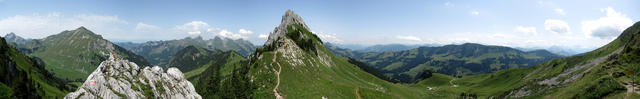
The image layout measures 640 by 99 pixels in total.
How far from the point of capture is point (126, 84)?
65.6 m

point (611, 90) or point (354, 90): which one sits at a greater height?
point (611, 90)

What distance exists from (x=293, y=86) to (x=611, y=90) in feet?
279

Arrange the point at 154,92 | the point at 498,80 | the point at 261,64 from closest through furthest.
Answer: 1. the point at 154,92
2. the point at 261,64
3. the point at 498,80

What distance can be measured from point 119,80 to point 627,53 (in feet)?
553

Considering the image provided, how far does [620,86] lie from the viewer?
58.8 metres

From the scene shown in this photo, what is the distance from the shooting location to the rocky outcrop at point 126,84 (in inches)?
2285

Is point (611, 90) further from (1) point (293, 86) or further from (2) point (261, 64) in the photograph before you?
(2) point (261, 64)

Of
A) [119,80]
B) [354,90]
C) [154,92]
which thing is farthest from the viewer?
[354,90]

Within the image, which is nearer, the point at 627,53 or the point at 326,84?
the point at 627,53

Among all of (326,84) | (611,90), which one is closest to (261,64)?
(326,84)

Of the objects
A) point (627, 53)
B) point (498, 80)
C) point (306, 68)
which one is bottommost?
point (498, 80)

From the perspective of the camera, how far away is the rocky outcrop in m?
58.0

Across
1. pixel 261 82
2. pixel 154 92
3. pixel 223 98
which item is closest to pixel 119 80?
pixel 154 92

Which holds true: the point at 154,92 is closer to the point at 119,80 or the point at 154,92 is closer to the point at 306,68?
the point at 119,80
